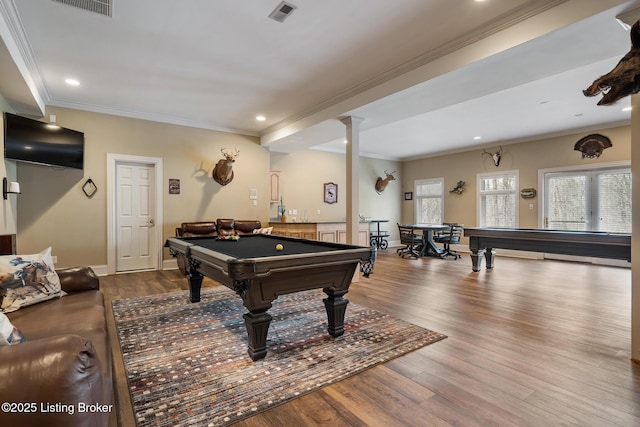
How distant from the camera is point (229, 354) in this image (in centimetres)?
254

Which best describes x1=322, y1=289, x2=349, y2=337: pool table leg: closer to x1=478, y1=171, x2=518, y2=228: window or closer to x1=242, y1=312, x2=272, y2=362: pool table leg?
x1=242, y1=312, x2=272, y2=362: pool table leg

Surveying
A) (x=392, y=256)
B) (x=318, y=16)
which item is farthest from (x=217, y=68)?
(x=392, y=256)

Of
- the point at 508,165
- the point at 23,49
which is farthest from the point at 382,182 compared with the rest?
the point at 23,49

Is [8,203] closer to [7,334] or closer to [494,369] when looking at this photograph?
[7,334]

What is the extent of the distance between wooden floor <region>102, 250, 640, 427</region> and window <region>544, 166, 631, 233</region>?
2.90 meters

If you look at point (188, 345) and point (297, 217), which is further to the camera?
point (297, 217)

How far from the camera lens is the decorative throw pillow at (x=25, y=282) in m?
2.15

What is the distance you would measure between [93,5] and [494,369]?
439 cm

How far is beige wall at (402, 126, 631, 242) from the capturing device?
6.60 m

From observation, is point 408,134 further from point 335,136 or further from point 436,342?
point 436,342

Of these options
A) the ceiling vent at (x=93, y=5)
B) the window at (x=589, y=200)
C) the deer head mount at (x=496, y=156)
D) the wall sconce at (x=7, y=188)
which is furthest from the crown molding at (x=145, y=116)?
the window at (x=589, y=200)

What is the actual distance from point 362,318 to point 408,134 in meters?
5.26

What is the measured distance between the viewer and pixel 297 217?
329 inches

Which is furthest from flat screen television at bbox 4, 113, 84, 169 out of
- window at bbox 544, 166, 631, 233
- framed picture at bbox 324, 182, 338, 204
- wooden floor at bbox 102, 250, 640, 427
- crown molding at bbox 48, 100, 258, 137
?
window at bbox 544, 166, 631, 233
